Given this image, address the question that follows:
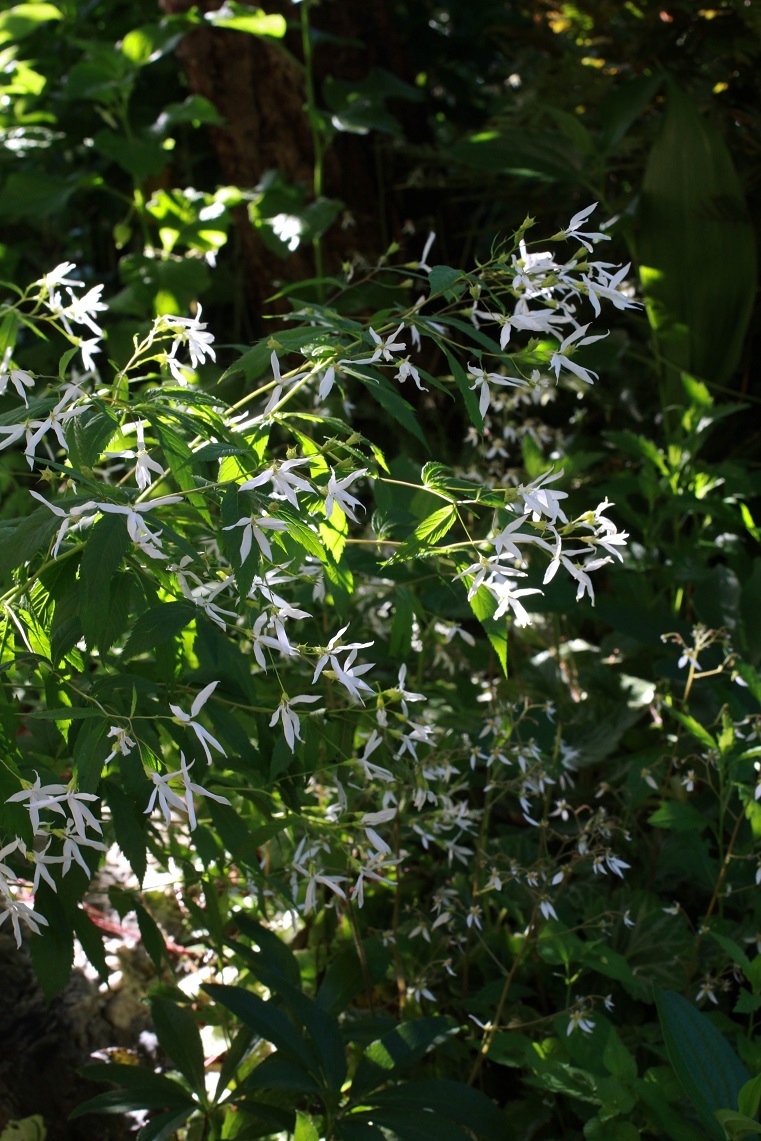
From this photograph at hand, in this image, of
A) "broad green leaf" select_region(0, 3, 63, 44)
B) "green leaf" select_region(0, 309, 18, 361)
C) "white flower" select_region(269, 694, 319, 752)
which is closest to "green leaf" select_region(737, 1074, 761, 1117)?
"white flower" select_region(269, 694, 319, 752)

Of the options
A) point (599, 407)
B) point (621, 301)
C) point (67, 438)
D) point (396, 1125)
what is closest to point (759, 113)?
point (599, 407)

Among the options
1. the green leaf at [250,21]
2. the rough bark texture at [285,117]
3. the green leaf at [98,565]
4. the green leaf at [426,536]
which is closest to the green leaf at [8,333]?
the green leaf at [98,565]

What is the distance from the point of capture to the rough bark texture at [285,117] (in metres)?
2.57

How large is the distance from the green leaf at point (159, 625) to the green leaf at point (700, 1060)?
61cm

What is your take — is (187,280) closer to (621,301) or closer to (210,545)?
(210,545)

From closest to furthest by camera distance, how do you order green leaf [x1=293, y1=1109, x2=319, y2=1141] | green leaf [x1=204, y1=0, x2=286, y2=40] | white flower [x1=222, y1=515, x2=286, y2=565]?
white flower [x1=222, y1=515, x2=286, y2=565] → green leaf [x1=293, y1=1109, x2=319, y2=1141] → green leaf [x1=204, y1=0, x2=286, y2=40]

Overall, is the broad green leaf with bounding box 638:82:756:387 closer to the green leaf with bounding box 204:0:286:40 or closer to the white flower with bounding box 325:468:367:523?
the green leaf with bounding box 204:0:286:40

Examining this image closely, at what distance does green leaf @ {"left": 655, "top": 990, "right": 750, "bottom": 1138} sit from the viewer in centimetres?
102

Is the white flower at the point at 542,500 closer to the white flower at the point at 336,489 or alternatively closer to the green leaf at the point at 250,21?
the white flower at the point at 336,489

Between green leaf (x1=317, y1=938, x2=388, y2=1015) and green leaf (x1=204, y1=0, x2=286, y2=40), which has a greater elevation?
green leaf (x1=204, y1=0, x2=286, y2=40)

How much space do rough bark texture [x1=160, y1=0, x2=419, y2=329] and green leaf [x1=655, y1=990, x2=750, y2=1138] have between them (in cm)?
203

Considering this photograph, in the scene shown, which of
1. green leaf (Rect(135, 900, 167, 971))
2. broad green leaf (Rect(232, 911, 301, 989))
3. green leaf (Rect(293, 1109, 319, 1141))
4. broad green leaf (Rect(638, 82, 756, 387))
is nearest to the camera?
green leaf (Rect(293, 1109, 319, 1141))

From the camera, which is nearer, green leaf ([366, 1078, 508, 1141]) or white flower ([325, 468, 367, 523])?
white flower ([325, 468, 367, 523])

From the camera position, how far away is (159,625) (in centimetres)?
87
